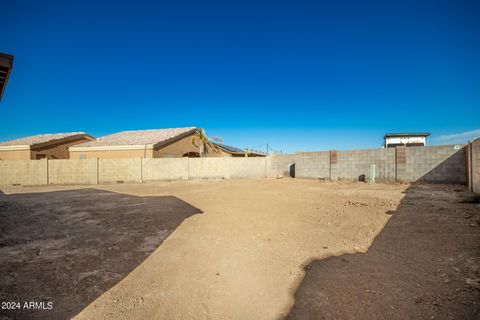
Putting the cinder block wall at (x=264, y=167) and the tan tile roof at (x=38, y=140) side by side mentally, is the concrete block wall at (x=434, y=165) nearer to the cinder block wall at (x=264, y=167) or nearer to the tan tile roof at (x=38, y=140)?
the cinder block wall at (x=264, y=167)

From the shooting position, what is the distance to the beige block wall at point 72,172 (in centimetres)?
1537

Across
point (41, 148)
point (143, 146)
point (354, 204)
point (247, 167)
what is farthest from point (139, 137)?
point (354, 204)

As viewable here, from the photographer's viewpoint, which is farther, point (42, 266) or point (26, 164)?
point (26, 164)

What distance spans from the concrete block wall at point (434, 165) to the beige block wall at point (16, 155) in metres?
28.0

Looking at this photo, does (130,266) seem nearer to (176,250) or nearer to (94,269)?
(94,269)

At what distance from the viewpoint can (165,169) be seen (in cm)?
1678

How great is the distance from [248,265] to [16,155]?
87.6ft

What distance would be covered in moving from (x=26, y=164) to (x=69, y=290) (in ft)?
55.8

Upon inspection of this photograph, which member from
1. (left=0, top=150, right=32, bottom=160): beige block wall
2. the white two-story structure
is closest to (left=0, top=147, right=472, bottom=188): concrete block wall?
(left=0, top=150, right=32, bottom=160): beige block wall

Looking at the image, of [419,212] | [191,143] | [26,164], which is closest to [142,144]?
[191,143]

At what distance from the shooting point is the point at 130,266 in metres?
3.43

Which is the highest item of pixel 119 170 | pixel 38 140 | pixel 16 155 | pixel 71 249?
pixel 38 140

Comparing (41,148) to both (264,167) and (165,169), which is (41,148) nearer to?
(165,169)

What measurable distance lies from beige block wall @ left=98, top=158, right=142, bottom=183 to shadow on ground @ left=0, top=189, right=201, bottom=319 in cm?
840
